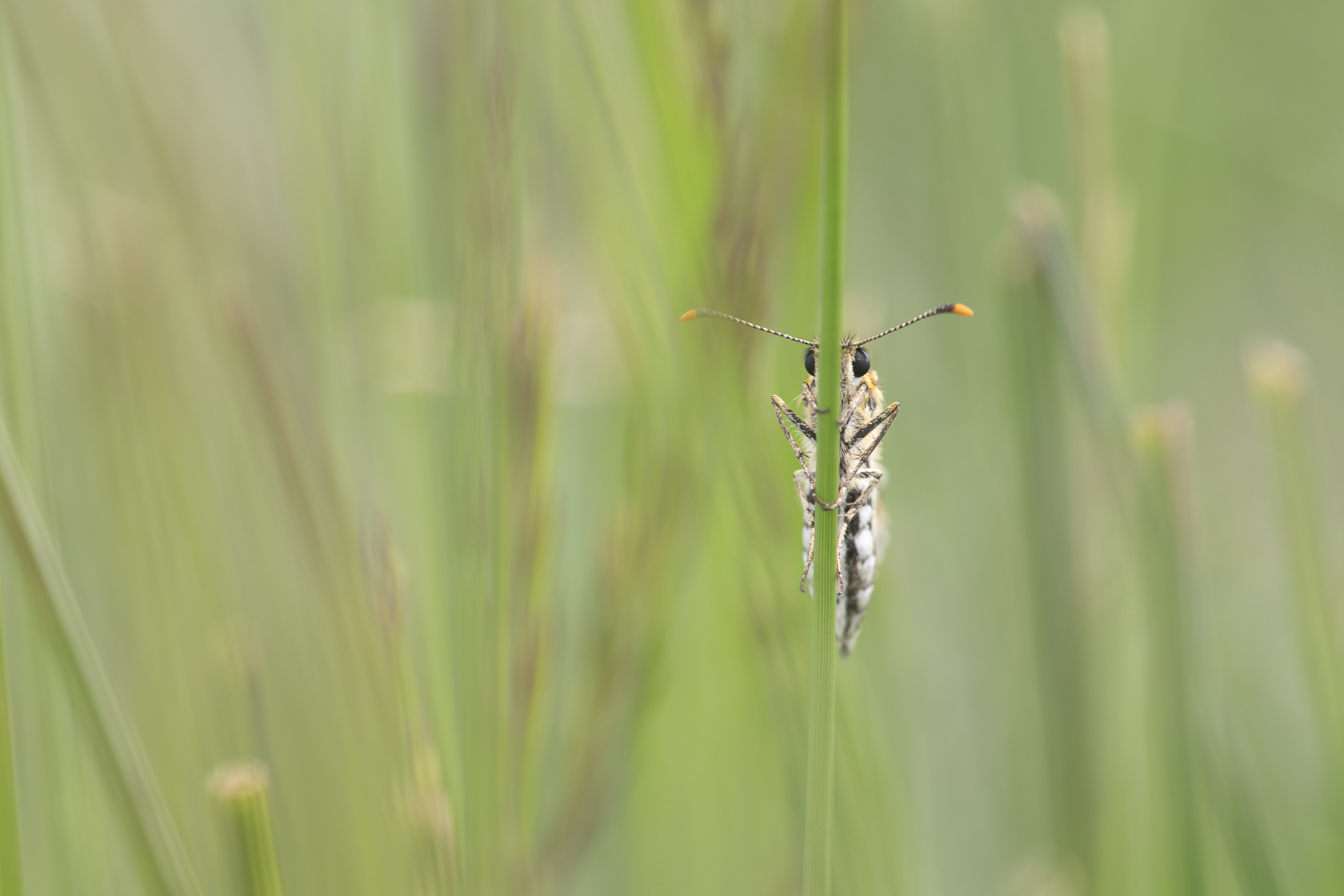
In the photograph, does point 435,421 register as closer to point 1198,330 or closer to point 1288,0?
point 1198,330

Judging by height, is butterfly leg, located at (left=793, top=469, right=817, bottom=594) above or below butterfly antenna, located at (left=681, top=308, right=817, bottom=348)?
below

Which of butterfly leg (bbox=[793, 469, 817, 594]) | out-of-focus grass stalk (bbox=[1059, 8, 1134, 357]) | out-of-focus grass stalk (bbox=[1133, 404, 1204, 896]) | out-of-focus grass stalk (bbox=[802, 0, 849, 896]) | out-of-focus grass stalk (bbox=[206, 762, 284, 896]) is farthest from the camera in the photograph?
out-of-focus grass stalk (bbox=[1059, 8, 1134, 357])

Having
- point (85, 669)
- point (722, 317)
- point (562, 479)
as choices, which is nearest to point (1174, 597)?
point (722, 317)

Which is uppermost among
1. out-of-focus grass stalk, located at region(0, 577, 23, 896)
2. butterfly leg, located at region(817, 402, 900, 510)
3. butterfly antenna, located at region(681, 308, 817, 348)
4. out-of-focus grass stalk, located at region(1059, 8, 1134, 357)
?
out-of-focus grass stalk, located at region(1059, 8, 1134, 357)

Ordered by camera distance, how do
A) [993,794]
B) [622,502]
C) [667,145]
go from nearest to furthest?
[667,145] < [622,502] < [993,794]

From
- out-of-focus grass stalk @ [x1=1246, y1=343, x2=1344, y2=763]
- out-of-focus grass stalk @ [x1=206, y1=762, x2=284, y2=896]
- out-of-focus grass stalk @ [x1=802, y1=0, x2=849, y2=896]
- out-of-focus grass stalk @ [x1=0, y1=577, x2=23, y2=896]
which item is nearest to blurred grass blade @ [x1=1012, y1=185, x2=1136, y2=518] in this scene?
out-of-focus grass stalk @ [x1=1246, y1=343, x2=1344, y2=763]

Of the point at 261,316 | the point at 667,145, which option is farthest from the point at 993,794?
the point at 261,316

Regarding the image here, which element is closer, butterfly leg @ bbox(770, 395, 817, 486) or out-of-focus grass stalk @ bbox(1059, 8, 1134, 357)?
butterfly leg @ bbox(770, 395, 817, 486)

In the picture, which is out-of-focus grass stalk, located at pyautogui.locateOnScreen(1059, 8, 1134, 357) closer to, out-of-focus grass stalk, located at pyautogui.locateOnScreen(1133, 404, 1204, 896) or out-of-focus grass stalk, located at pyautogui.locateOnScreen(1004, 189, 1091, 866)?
out-of-focus grass stalk, located at pyautogui.locateOnScreen(1004, 189, 1091, 866)
